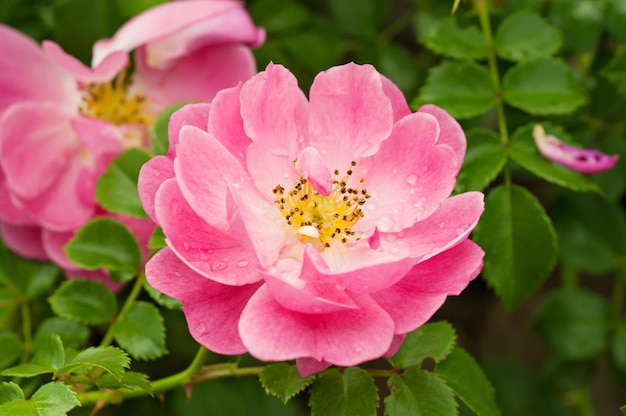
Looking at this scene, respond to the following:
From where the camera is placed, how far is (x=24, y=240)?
1186 mm

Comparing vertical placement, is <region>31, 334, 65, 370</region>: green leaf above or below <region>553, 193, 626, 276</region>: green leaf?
above

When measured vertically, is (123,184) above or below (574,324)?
above

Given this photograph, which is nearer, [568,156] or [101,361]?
[101,361]

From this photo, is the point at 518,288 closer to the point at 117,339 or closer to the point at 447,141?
the point at 447,141

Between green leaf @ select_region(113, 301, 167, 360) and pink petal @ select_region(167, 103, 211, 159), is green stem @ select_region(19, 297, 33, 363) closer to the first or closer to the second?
green leaf @ select_region(113, 301, 167, 360)

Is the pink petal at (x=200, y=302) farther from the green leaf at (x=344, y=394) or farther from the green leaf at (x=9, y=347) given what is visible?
the green leaf at (x=9, y=347)

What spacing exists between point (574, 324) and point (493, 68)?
1.73ft

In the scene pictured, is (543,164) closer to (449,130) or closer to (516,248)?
(516,248)

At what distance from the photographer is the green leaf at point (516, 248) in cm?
102

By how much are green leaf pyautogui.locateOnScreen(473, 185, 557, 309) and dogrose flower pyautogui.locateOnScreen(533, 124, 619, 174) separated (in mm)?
64

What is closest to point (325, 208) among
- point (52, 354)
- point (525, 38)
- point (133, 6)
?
point (52, 354)

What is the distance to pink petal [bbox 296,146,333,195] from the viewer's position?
827 mm

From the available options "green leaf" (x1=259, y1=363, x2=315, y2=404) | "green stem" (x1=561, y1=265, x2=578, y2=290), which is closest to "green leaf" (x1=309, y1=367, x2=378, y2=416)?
"green leaf" (x1=259, y1=363, x2=315, y2=404)

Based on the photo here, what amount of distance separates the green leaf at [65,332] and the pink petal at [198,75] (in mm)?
355
